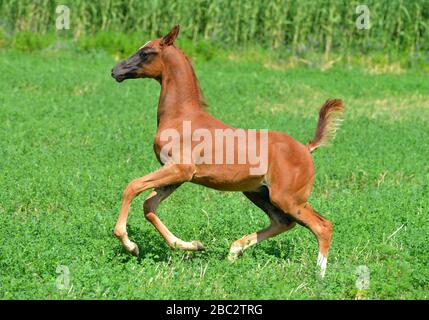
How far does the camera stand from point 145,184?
28.6 feet

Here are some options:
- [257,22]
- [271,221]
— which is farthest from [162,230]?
[257,22]

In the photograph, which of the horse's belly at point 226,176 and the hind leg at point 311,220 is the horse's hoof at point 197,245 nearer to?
the horse's belly at point 226,176

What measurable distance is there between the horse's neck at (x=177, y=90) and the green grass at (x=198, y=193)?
4.23 feet

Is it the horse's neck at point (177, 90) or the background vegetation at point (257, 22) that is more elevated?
the horse's neck at point (177, 90)

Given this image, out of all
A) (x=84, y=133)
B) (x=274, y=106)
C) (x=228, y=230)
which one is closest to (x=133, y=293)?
(x=228, y=230)

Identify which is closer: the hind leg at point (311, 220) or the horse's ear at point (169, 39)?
the hind leg at point (311, 220)

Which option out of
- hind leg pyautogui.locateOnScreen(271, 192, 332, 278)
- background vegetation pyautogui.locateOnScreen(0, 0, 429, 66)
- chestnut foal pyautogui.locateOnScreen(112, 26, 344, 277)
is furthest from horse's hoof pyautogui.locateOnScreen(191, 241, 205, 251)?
background vegetation pyautogui.locateOnScreen(0, 0, 429, 66)

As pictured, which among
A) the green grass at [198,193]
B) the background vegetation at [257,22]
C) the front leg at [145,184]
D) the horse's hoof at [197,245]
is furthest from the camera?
the background vegetation at [257,22]

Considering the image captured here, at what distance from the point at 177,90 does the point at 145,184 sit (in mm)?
977

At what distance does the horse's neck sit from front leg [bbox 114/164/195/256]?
0.54 meters

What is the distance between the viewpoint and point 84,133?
1491 cm

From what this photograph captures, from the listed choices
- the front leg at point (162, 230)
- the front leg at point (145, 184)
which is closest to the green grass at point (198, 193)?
the front leg at point (162, 230)

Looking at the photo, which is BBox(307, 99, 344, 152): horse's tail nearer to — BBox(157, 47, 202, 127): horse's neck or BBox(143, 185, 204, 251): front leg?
BBox(157, 47, 202, 127): horse's neck

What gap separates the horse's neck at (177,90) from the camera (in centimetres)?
911
